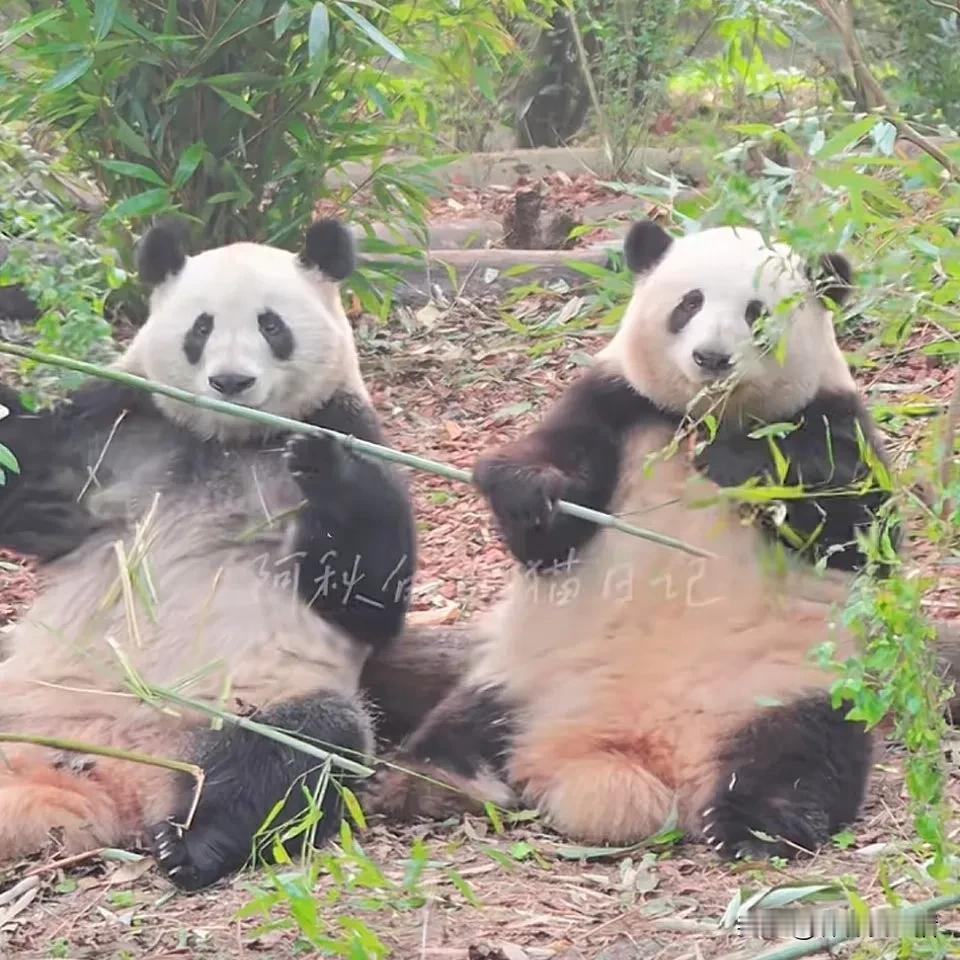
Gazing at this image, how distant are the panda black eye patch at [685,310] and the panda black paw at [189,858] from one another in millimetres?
1454

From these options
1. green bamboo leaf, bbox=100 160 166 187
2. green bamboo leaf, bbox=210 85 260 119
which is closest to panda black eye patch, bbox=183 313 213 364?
green bamboo leaf, bbox=210 85 260 119

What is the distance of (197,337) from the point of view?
3604 millimetres

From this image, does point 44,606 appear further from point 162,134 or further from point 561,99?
point 561,99

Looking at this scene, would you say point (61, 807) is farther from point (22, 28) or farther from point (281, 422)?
point (22, 28)

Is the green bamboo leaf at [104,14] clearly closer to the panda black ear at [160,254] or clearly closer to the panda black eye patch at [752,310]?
the panda black ear at [160,254]

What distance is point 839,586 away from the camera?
3.57 metres

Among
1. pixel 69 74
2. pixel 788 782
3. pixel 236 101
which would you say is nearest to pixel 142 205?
pixel 236 101

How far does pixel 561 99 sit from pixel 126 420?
719 centimetres

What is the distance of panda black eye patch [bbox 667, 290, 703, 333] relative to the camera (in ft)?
11.7

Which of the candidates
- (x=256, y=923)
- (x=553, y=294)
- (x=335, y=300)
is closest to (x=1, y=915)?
(x=256, y=923)

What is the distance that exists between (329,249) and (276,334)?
29 centimetres

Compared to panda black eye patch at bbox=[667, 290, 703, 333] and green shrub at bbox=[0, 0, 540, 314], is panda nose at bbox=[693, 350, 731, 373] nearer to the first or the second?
panda black eye patch at bbox=[667, 290, 703, 333]

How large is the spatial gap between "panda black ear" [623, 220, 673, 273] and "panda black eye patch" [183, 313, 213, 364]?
3.16 ft

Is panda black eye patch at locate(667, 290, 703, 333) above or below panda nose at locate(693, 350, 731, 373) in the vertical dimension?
above
